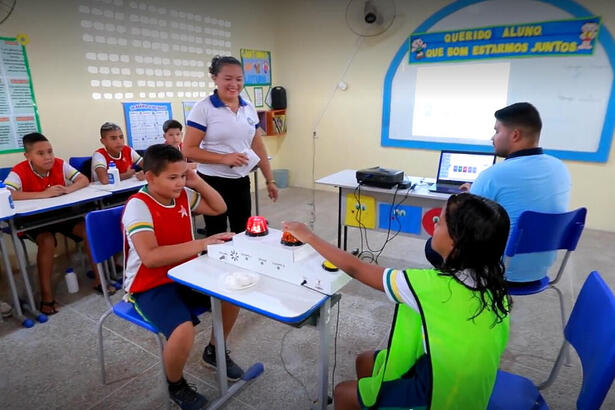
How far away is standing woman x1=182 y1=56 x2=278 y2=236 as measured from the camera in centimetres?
214

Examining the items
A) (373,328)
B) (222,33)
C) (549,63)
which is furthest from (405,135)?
(373,328)

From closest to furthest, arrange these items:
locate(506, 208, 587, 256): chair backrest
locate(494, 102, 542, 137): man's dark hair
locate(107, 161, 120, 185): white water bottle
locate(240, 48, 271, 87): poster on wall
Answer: locate(506, 208, 587, 256): chair backrest < locate(494, 102, 542, 137): man's dark hair < locate(107, 161, 120, 185): white water bottle < locate(240, 48, 271, 87): poster on wall

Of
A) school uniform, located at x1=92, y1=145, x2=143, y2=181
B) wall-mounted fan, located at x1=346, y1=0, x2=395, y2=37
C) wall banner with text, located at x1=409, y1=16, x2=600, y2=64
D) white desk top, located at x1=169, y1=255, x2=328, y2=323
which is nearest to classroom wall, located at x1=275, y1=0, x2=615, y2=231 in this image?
wall-mounted fan, located at x1=346, y1=0, x2=395, y2=37

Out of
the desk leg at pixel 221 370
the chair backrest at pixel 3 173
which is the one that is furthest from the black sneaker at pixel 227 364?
the chair backrest at pixel 3 173

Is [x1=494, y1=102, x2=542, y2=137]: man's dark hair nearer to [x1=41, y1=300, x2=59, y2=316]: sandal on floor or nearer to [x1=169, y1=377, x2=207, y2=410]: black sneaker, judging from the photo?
[x1=169, y1=377, x2=207, y2=410]: black sneaker

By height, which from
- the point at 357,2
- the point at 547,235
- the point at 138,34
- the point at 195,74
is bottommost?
the point at 547,235

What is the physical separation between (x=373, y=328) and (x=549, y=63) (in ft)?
10.7

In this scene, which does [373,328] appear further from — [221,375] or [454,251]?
[454,251]

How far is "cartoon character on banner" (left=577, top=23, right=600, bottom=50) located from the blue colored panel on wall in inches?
99.9

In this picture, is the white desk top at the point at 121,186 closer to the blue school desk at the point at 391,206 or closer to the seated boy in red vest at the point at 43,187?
the seated boy in red vest at the point at 43,187

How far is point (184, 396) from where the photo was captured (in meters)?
1.60

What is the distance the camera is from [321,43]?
5.05 metres

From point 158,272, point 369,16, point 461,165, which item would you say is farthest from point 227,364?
point 369,16

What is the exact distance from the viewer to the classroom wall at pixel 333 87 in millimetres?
4629
